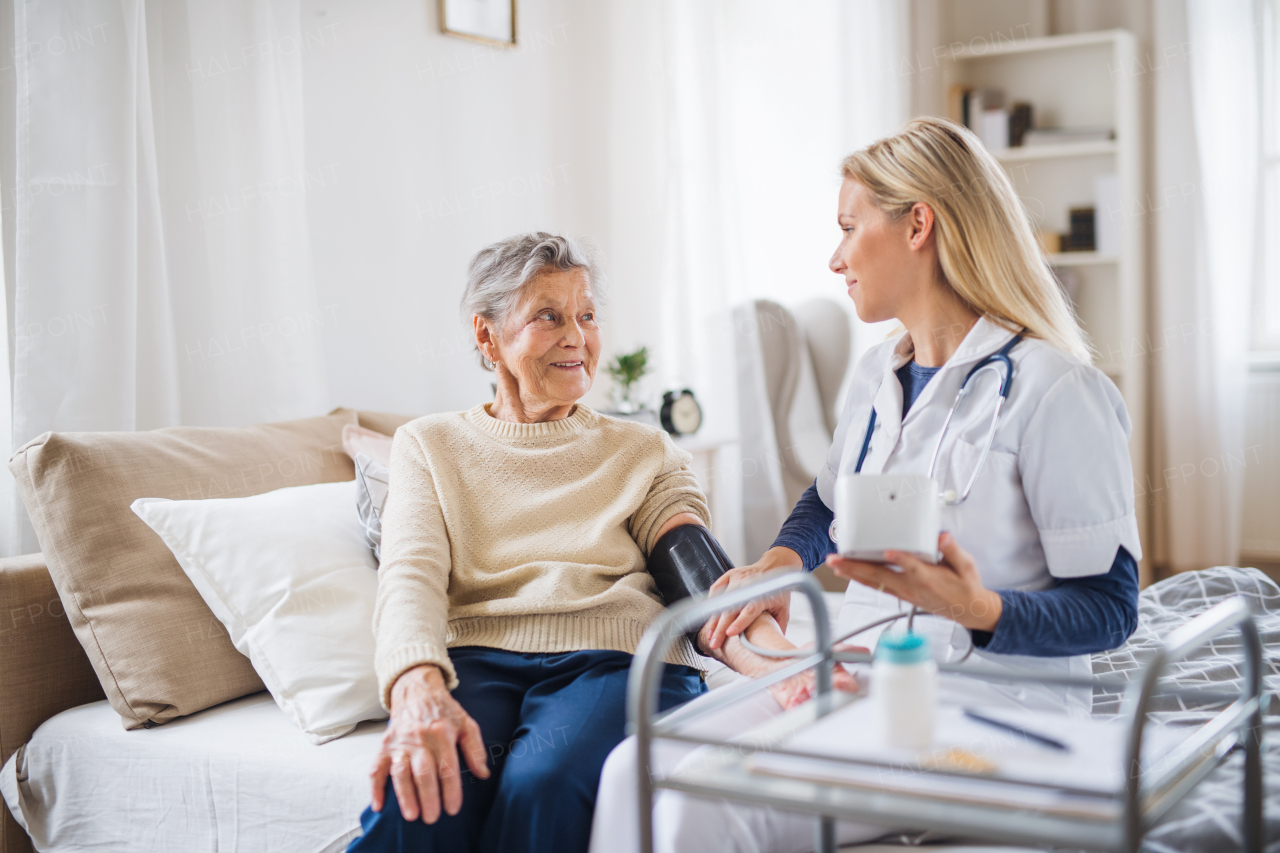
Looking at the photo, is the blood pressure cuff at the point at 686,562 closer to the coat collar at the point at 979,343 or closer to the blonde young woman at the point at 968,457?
the blonde young woman at the point at 968,457

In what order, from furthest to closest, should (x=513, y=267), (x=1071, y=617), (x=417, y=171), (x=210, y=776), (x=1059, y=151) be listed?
(x=1059, y=151), (x=417, y=171), (x=513, y=267), (x=210, y=776), (x=1071, y=617)

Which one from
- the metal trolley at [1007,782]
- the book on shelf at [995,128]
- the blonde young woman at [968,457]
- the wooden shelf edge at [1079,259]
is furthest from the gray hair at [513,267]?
the book on shelf at [995,128]

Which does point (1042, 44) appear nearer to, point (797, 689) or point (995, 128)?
point (995, 128)

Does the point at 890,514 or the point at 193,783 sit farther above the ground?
the point at 890,514

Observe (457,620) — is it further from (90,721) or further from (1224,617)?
(1224,617)

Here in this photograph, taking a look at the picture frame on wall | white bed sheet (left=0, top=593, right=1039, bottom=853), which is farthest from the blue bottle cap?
the picture frame on wall

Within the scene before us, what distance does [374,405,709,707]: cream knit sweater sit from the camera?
4.70 ft

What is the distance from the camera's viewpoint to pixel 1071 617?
115 cm

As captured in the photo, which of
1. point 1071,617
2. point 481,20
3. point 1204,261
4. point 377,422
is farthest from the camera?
point 1204,261

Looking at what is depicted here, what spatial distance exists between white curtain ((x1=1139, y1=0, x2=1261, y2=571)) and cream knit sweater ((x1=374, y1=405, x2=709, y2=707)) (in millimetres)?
2989

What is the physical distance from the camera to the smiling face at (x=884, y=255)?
4.56 feet

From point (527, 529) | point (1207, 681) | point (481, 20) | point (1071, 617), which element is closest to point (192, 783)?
point (527, 529)

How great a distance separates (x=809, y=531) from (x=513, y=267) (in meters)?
0.59

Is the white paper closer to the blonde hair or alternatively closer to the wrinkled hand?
the wrinkled hand
